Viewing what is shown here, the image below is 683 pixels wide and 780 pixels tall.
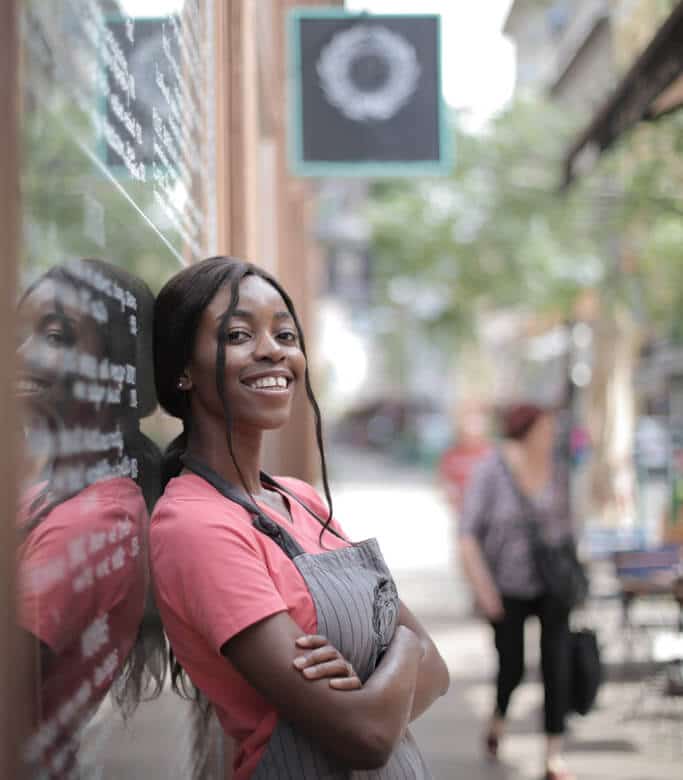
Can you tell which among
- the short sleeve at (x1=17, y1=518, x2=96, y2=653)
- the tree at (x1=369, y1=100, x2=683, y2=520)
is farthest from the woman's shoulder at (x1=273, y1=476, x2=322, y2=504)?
the tree at (x1=369, y1=100, x2=683, y2=520)

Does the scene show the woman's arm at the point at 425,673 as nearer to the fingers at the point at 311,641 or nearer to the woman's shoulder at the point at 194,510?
the fingers at the point at 311,641

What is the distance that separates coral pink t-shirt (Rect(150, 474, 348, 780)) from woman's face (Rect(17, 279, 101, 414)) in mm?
393

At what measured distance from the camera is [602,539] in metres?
9.44

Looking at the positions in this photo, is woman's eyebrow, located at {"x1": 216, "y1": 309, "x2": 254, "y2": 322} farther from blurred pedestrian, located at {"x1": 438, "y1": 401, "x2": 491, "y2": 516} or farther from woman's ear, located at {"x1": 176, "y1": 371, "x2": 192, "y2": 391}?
blurred pedestrian, located at {"x1": 438, "y1": 401, "x2": 491, "y2": 516}

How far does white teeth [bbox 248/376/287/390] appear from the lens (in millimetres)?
2205

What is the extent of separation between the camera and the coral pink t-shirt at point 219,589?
1.88 m

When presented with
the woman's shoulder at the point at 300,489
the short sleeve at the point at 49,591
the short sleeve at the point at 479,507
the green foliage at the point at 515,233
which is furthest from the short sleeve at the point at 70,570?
the green foliage at the point at 515,233

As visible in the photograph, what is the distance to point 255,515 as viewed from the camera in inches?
82.4

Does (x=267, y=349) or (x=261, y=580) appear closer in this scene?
(x=261, y=580)

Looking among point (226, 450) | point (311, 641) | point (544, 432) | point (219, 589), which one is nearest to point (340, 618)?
point (311, 641)

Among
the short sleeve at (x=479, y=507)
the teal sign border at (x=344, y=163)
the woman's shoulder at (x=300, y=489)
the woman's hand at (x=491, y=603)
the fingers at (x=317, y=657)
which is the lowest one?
the woman's hand at (x=491, y=603)

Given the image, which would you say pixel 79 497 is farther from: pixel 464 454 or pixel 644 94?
pixel 464 454

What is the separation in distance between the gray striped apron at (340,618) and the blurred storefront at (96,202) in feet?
0.81

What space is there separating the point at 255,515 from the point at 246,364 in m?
0.27
